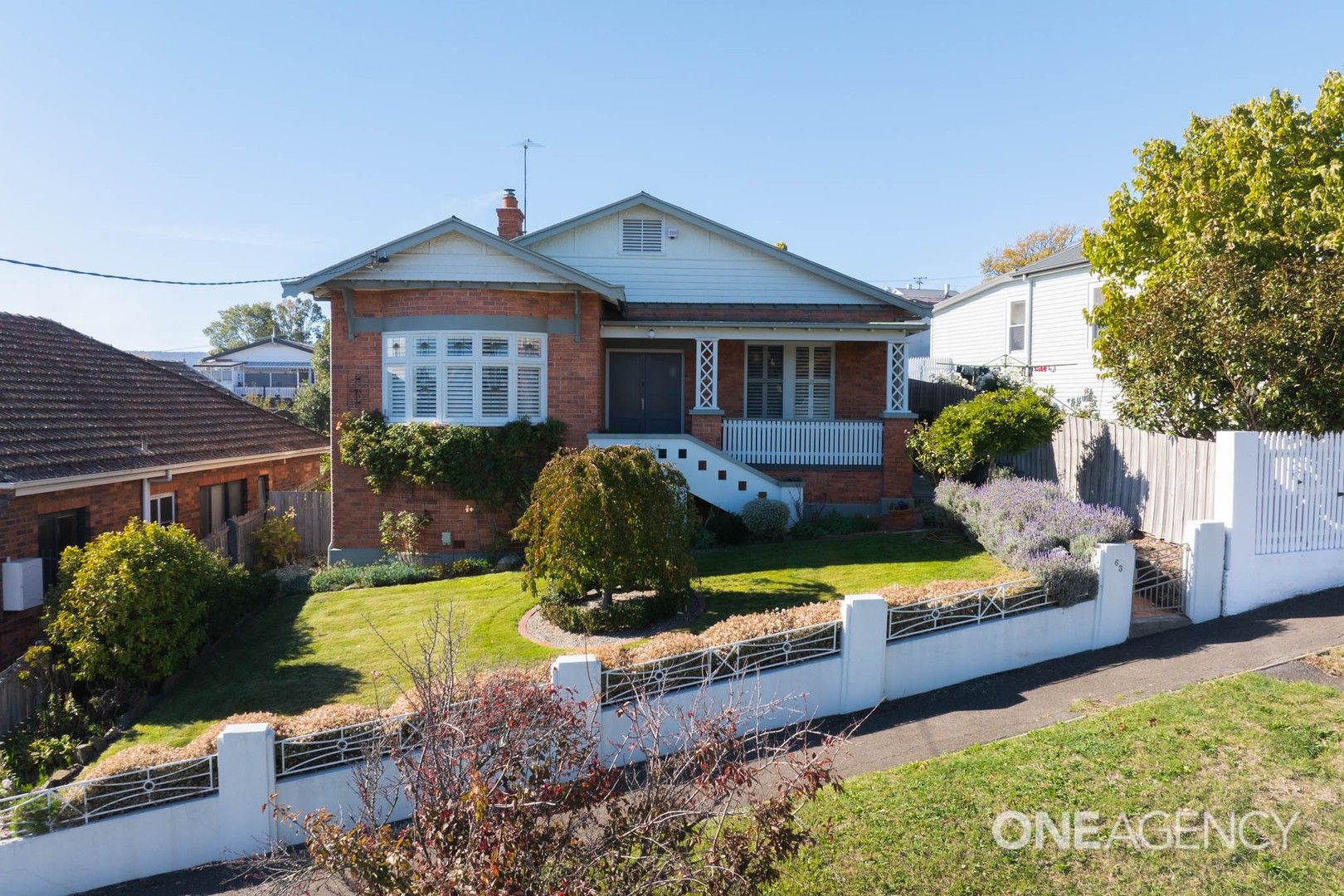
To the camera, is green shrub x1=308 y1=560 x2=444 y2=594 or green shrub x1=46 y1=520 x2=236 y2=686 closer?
green shrub x1=46 y1=520 x2=236 y2=686

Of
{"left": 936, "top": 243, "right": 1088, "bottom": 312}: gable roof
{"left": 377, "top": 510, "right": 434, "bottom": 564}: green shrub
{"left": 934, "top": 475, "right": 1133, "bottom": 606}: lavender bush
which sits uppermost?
{"left": 936, "top": 243, "right": 1088, "bottom": 312}: gable roof

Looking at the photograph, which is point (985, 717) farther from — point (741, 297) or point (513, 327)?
point (741, 297)

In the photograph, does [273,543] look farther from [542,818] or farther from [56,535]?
[542,818]

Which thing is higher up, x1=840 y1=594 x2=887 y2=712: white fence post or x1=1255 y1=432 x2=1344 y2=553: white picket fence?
x1=1255 y1=432 x2=1344 y2=553: white picket fence

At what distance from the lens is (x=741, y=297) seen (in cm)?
1867

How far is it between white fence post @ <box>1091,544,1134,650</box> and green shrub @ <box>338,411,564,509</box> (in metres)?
9.42

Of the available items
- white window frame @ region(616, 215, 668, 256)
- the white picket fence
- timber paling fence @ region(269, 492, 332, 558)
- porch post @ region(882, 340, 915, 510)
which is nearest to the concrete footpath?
the white picket fence

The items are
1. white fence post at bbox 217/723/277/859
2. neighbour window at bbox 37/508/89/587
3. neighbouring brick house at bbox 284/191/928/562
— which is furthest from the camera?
neighbouring brick house at bbox 284/191/928/562

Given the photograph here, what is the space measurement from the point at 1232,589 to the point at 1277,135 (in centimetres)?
762

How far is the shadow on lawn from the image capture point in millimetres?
9367

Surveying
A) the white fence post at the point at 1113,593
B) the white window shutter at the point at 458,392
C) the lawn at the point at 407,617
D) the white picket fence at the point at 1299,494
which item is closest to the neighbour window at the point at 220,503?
the lawn at the point at 407,617

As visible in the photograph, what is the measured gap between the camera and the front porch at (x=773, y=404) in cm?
1634

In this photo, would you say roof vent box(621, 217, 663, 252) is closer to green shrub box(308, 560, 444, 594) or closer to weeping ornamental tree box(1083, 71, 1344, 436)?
green shrub box(308, 560, 444, 594)

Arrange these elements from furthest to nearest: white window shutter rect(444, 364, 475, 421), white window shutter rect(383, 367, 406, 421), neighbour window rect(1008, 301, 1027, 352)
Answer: neighbour window rect(1008, 301, 1027, 352), white window shutter rect(383, 367, 406, 421), white window shutter rect(444, 364, 475, 421)
